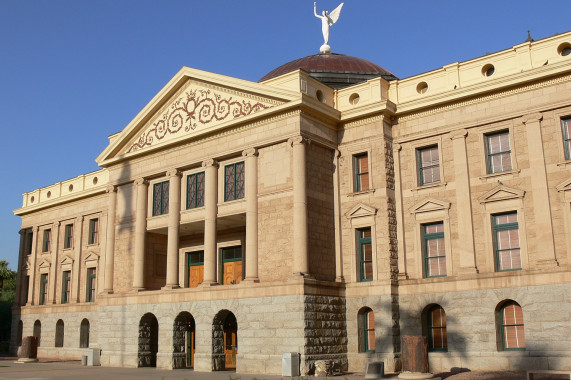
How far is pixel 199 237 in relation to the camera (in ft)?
113

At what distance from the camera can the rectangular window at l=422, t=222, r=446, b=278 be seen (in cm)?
Answer: 2662

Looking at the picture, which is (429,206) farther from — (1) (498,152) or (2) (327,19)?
(2) (327,19)

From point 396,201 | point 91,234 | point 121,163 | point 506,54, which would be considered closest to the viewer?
point 506,54

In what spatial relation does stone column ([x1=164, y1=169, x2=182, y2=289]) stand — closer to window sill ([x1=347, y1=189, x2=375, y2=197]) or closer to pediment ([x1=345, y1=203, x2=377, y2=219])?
pediment ([x1=345, y1=203, x2=377, y2=219])

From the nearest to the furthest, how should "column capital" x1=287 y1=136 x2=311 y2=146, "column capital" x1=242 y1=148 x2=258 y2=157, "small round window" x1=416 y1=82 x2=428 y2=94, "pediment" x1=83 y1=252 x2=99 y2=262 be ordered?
Answer: "column capital" x1=287 y1=136 x2=311 y2=146 < "small round window" x1=416 y1=82 x2=428 y2=94 < "column capital" x1=242 y1=148 x2=258 y2=157 < "pediment" x1=83 y1=252 x2=99 y2=262

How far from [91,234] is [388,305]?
2446 cm

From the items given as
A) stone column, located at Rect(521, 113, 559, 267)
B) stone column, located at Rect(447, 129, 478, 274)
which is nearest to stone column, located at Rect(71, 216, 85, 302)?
stone column, located at Rect(447, 129, 478, 274)

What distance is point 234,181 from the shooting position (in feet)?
98.1

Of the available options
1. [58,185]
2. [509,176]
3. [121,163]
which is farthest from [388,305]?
[58,185]

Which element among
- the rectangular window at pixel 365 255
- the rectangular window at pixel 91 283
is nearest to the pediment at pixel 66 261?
the rectangular window at pixel 91 283

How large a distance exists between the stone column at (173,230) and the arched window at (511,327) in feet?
50.1

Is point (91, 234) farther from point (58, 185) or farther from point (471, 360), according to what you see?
point (471, 360)

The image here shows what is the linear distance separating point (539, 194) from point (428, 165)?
5.16 m

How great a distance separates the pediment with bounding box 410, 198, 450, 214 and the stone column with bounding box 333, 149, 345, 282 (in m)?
3.34
